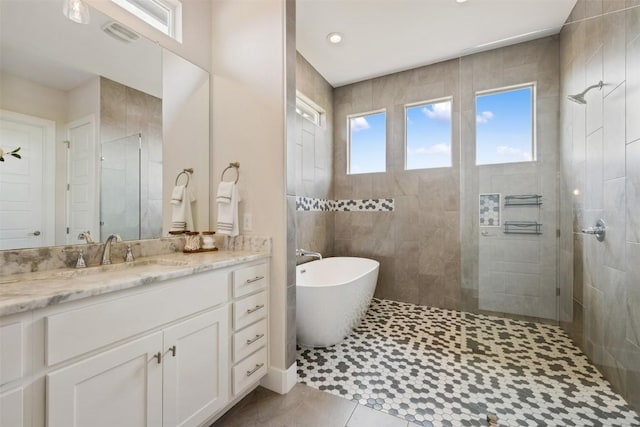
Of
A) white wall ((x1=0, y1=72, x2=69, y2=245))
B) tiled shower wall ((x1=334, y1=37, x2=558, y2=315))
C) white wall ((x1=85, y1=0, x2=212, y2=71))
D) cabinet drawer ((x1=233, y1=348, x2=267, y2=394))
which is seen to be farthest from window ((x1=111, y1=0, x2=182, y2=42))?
tiled shower wall ((x1=334, y1=37, x2=558, y2=315))

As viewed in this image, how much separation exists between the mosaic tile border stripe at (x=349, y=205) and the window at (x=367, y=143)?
43 cm

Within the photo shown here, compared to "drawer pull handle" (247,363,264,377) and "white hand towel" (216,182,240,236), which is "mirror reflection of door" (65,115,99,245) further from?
"drawer pull handle" (247,363,264,377)

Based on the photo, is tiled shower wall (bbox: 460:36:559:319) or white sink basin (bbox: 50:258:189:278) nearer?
white sink basin (bbox: 50:258:189:278)

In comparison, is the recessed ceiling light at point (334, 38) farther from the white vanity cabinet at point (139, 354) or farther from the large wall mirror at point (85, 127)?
the white vanity cabinet at point (139, 354)

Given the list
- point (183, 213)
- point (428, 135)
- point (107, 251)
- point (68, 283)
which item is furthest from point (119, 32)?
point (428, 135)

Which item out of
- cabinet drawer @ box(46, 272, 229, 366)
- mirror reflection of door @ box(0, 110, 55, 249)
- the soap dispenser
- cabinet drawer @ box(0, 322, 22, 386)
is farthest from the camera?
the soap dispenser

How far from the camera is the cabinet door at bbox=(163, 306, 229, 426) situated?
3.77 feet

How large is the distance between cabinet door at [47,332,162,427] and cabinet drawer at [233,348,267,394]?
44 cm

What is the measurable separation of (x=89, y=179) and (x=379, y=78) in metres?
3.36

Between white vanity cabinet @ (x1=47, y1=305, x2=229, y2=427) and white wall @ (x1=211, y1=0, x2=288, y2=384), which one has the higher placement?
white wall @ (x1=211, y1=0, x2=288, y2=384)

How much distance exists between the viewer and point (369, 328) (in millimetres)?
2646

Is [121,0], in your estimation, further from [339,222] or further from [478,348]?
[478,348]

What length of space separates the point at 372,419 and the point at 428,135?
304 cm

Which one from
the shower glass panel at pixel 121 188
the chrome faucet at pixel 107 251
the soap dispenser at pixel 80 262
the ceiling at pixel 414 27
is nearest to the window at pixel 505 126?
the ceiling at pixel 414 27
